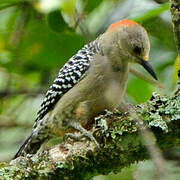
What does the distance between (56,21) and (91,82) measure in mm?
564

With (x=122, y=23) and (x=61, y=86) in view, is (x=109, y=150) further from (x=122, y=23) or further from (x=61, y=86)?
(x=122, y=23)

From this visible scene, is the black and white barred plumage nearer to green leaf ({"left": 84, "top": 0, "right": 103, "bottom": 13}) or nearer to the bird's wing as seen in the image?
the bird's wing

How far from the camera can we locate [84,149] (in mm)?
3033

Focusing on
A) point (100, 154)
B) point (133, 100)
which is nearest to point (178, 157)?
point (133, 100)

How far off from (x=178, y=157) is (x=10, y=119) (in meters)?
1.82

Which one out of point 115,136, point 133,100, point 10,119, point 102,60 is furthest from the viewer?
point 10,119

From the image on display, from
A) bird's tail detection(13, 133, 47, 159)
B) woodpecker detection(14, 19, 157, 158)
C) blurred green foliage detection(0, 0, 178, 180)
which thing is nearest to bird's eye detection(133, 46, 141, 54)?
woodpecker detection(14, 19, 157, 158)

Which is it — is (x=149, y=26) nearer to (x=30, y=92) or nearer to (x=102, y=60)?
(x=102, y=60)

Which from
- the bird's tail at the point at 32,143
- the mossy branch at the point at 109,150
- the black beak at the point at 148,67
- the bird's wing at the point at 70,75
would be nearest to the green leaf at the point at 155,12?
the black beak at the point at 148,67

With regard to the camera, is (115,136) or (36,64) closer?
(115,136)

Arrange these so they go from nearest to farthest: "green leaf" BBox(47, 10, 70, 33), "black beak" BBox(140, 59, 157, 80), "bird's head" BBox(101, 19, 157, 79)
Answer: "black beak" BBox(140, 59, 157, 80) → "green leaf" BBox(47, 10, 70, 33) → "bird's head" BBox(101, 19, 157, 79)

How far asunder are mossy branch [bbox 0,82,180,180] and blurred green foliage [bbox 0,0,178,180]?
8.0 inches

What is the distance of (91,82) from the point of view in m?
3.95

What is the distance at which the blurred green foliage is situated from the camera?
3695 mm
